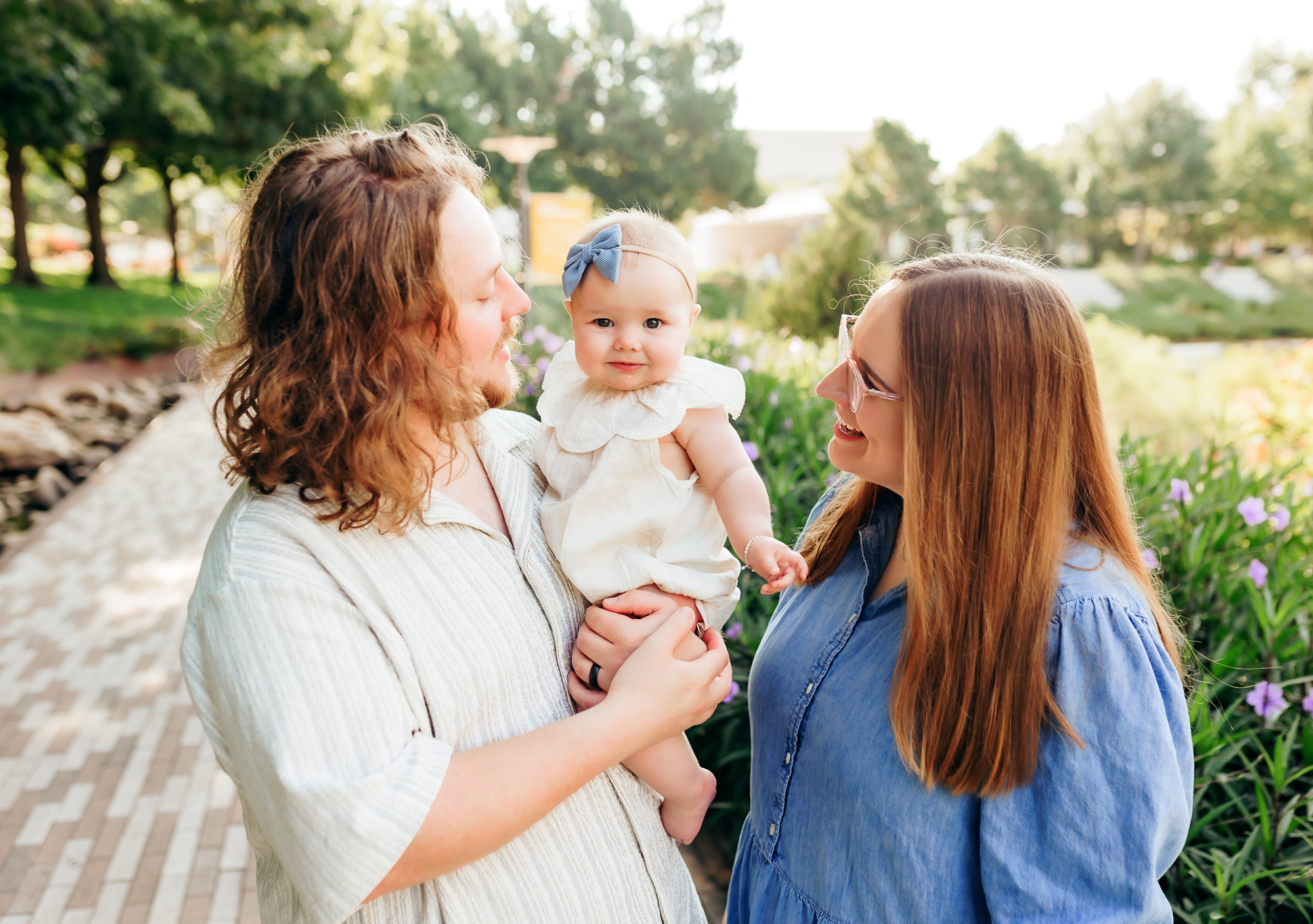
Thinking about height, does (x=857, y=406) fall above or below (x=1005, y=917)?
above

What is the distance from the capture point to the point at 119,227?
6241 cm

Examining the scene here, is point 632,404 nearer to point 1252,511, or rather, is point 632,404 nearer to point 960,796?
point 960,796

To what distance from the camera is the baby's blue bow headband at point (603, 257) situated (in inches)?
62.0

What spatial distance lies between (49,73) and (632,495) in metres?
13.1

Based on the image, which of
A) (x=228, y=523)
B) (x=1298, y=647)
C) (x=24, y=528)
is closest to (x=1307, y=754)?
(x=1298, y=647)

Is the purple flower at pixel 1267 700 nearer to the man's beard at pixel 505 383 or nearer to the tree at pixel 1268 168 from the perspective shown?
the man's beard at pixel 505 383

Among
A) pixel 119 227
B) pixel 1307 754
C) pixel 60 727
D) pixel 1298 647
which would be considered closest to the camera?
pixel 1307 754

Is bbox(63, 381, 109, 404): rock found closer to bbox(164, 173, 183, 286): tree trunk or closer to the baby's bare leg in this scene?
the baby's bare leg

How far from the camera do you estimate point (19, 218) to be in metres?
18.8

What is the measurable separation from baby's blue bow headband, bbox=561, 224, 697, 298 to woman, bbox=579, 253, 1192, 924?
445 mm

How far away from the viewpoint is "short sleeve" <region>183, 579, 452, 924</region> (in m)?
0.99

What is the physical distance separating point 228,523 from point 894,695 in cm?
103

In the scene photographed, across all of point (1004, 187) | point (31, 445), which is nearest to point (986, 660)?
point (31, 445)

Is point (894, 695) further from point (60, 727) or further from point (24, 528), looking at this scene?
point (24, 528)
